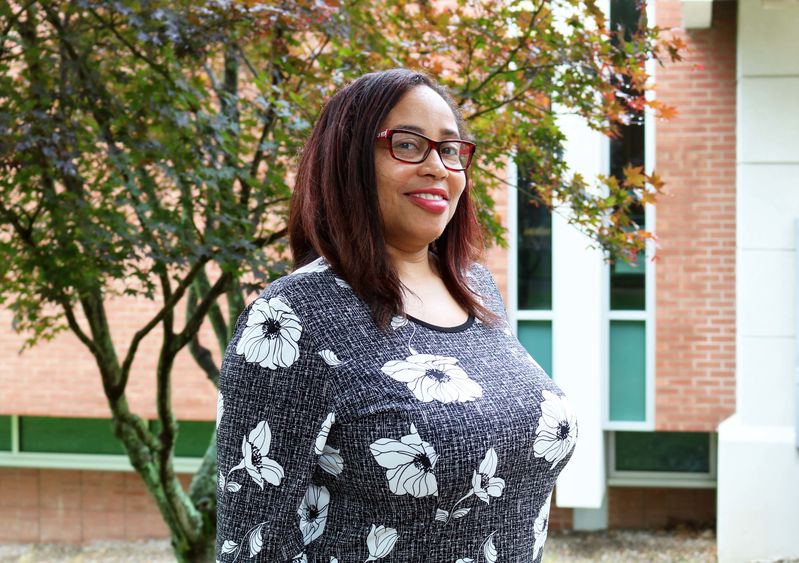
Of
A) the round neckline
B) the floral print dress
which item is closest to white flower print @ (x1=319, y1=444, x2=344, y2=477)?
the floral print dress

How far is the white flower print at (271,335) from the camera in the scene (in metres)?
1.78

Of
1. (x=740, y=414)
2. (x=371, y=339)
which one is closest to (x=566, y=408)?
(x=371, y=339)

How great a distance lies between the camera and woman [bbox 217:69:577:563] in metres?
1.78

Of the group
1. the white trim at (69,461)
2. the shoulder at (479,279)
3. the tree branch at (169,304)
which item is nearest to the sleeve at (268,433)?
the shoulder at (479,279)

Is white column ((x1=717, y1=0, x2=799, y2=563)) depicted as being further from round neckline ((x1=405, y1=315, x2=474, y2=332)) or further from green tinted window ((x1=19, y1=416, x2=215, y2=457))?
round neckline ((x1=405, y1=315, x2=474, y2=332))

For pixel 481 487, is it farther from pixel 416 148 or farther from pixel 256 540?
pixel 416 148

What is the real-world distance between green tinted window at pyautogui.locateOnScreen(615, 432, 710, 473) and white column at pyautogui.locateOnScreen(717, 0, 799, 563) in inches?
52.1

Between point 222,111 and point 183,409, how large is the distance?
5217mm

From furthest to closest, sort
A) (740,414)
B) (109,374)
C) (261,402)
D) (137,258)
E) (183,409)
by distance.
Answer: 1. (183,409)
2. (740,414)
3. (109,374)
4. (137,258)
5. (261,402)

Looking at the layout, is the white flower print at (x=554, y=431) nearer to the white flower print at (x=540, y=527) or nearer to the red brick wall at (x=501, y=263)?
the white flower print at (x=540, y=527)

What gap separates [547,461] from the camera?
2000mm

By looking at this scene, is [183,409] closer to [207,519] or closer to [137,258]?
[207,519]

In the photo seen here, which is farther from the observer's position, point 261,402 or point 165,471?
point 165,471

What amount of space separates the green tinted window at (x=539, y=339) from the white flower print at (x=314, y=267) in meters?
6.86
